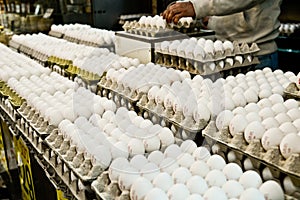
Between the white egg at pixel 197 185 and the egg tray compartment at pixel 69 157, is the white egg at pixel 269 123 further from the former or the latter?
the egg tray compartment at pixel 69 157

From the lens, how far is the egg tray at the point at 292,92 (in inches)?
66.8

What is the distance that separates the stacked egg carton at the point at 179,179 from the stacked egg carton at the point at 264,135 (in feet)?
0.24

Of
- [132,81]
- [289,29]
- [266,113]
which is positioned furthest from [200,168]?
[289,29]

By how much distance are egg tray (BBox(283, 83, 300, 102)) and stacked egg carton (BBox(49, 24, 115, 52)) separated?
186 centimetres

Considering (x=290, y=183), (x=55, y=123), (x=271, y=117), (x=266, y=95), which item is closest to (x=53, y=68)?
(x=55, y=123)

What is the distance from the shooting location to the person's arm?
8.06 ft

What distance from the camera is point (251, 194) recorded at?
1.06m

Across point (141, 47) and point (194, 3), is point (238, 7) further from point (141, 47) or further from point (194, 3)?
point (141, 47)

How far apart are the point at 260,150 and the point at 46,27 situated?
465 cm

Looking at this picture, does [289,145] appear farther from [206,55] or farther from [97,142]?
[206,55]

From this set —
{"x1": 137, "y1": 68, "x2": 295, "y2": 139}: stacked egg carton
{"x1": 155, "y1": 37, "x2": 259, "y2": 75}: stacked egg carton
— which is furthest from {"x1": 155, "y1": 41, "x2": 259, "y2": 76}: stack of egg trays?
{"x1": 137, "y1": 68, "x2": 295, "y2": 139}: stacked egg carton

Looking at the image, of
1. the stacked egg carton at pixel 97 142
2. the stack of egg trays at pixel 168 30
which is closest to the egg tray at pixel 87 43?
the stack of egg trays at pixel 168 30

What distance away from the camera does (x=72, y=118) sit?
1.77 metres

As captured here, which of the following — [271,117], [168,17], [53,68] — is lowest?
[53,68]
